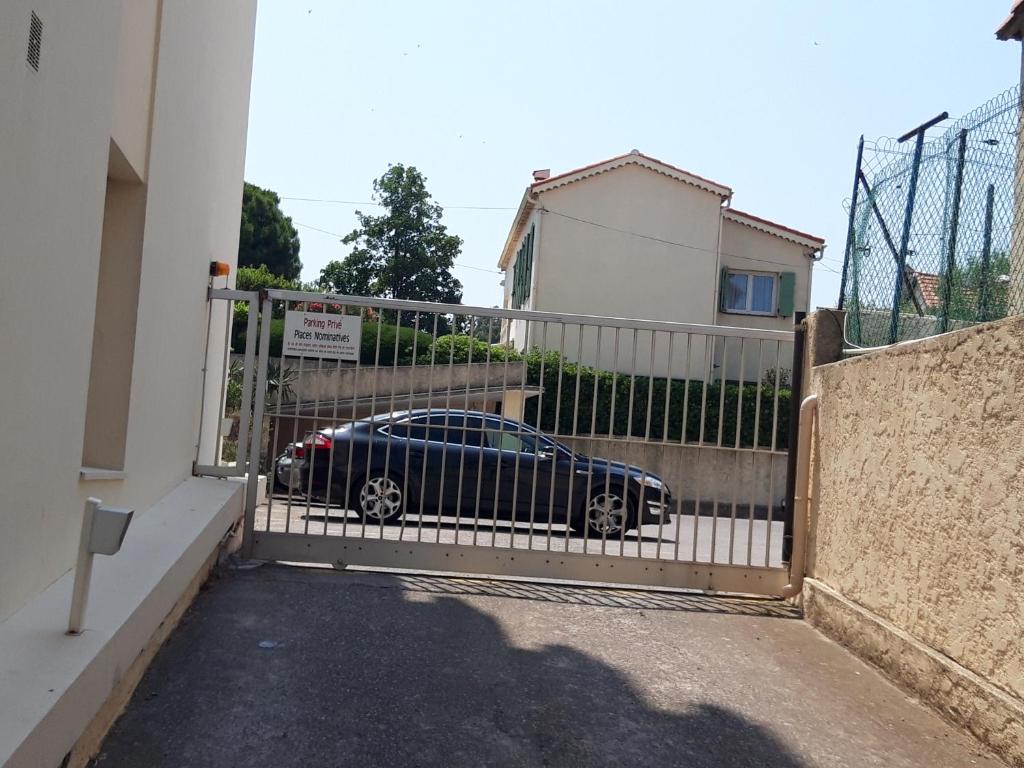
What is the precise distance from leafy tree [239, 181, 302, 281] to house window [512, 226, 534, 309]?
18771 millimetres

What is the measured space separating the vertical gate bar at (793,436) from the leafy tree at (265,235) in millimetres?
41064

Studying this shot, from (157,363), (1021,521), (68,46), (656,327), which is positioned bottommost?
(1021,521)

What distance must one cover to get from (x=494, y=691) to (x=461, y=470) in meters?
2.71

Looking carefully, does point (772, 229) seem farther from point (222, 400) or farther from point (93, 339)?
point (93, 339)

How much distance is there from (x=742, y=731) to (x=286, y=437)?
417 cm

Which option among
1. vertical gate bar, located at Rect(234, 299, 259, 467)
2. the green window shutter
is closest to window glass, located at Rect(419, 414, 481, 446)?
vertical gate bar, located at Rect(234, 299, 259, 467)

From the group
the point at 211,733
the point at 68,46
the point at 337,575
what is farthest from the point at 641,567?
the point at 68,46

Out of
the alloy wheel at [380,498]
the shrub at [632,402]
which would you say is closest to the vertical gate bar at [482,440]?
the shrub at [632,402]

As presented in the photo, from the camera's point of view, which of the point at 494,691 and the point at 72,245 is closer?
the point at 72,245

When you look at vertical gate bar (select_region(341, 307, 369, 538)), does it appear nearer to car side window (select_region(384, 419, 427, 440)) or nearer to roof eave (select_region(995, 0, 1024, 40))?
car side window (select_region(384, 419, 427, 440))

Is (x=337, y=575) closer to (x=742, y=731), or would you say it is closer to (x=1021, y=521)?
(x=742, y=731)

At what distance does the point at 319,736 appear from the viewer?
156 inches

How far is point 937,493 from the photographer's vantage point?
5109mm

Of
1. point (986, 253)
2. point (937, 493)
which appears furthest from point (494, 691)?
point (986, 253)
